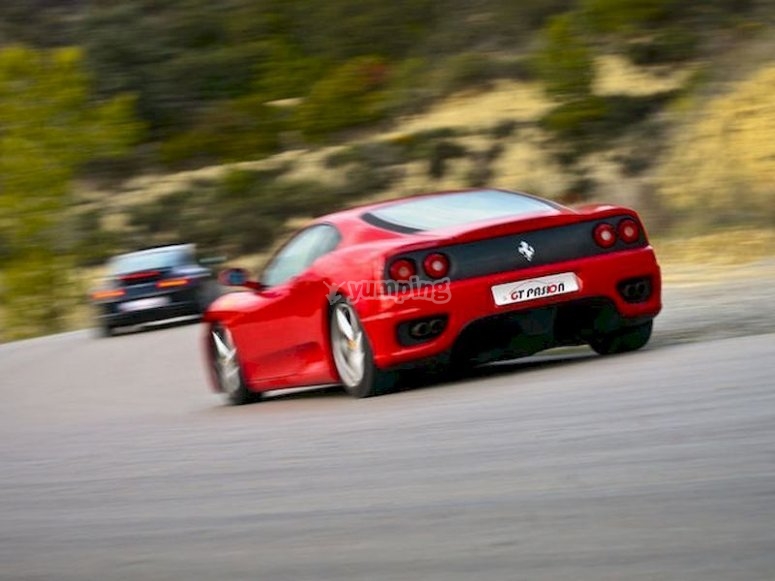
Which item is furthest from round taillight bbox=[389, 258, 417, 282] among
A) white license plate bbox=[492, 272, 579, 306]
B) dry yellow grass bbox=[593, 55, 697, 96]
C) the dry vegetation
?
dry yellow grass bbox=[593, 55, 697, 96]

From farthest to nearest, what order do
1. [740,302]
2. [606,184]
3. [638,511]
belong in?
[606,184], [740,302], [638,511]

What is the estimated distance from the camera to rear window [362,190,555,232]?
9.54 m

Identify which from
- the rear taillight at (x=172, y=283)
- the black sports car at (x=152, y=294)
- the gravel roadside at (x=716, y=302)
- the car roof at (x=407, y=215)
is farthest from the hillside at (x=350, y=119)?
the car roof at (x=407, y=215)

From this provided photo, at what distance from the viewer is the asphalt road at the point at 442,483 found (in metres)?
4.82

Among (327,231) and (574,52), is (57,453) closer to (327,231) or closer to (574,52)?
(327,231)

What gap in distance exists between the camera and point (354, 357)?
31.1ft

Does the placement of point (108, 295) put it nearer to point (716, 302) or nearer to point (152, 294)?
point (152, 294)

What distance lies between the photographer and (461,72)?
51.2m

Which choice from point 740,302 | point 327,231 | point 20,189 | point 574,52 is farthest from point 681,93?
point 327,231

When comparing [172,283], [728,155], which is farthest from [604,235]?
[728,155]

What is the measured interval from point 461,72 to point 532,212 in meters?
42.1

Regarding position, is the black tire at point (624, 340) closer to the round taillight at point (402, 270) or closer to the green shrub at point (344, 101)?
the round taillight at point (402, 270)

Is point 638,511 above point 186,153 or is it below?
above

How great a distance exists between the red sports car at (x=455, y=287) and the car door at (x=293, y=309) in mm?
13
